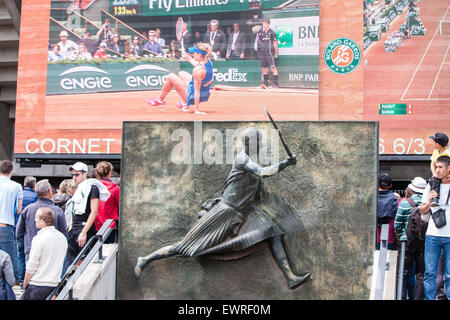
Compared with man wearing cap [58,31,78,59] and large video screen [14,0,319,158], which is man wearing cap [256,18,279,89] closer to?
large video screen [14,0,319,158]

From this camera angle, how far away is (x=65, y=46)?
59.1 ft

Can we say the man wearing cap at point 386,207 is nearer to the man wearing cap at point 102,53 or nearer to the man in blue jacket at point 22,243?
the man in blue jacket at point 22,243

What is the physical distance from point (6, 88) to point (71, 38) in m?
5.96

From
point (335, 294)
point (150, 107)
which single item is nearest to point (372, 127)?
point (335, 294)

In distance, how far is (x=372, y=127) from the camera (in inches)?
237

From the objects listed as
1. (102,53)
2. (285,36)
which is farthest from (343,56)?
(102,53)

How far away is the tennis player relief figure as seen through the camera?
5.85 m

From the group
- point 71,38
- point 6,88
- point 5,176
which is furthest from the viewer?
point 6,88

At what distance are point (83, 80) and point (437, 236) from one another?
14409 mm

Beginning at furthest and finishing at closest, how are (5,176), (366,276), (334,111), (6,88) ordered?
(6,88), (334,111), (5,176), (366,276)

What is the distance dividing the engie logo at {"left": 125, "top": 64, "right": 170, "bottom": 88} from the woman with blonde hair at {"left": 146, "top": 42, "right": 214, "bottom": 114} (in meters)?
0.24

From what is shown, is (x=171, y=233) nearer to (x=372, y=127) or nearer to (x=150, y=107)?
(x=372, y=127)

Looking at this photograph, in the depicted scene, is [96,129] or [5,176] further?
[96,129]

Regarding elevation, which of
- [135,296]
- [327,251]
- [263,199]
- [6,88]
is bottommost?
[135,296]
